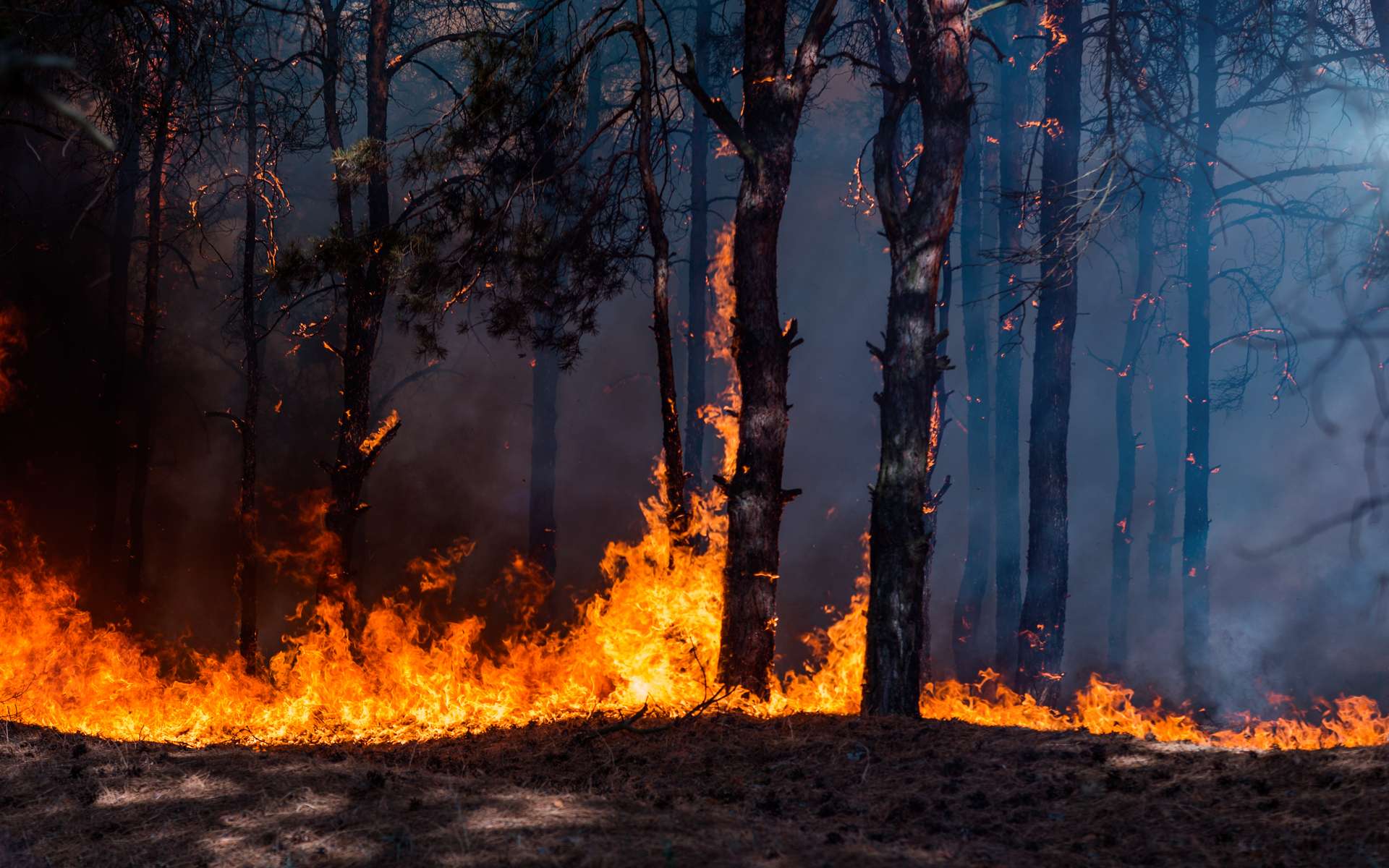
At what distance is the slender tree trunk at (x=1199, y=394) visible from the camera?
17.4m

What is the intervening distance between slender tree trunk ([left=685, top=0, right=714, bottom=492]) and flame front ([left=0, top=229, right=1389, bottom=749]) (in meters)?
6.31

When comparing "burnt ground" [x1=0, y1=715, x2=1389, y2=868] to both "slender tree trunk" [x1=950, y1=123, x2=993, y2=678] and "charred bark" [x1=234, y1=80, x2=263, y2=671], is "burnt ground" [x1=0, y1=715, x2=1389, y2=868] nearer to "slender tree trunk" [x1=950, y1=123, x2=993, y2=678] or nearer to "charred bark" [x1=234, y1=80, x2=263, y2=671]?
"charred bark" [x1=234, y1=80, x2=263, y2=671]

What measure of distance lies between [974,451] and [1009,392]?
162 centimetres

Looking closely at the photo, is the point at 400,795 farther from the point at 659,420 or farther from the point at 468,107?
the point at 659,420

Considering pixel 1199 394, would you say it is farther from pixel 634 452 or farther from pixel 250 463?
pixel 250 463

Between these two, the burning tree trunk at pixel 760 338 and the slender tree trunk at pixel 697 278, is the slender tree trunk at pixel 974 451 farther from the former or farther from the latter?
the burning tree trunk at pixel 760 338

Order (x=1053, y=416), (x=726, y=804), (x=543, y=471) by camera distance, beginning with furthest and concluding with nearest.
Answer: (x=543, y=471) → (x=1053, y=416) → (x=726, y=804)

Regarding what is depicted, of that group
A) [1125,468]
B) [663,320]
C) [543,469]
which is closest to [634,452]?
[543,469]

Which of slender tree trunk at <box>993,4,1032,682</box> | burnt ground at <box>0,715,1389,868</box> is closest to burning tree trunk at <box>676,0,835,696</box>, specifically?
burnt ground at <box>0,715,1389,868</box>

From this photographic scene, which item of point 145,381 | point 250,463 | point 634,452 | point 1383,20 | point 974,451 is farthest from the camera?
point 634,452

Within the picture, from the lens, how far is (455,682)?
35.3 ft

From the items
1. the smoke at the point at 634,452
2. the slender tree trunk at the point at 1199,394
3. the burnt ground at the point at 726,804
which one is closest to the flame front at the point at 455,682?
the burnt ground at the point at 726,804

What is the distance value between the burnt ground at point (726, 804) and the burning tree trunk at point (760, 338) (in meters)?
2.35

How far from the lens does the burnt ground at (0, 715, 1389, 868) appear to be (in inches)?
171
